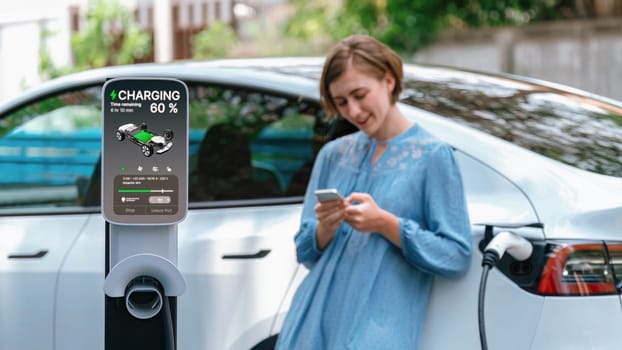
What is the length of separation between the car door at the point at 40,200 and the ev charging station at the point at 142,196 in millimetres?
1151

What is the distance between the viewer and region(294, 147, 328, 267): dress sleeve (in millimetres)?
2729

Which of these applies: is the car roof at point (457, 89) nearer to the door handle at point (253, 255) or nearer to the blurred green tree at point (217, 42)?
the door handle at point (253, 255)

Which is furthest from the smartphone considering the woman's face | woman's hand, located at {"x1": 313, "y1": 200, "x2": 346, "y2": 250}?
the woman's face

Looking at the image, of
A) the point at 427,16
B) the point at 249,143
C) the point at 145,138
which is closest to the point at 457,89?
the point at 249,143

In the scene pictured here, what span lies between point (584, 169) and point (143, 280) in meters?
1.23

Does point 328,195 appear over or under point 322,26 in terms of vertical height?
over

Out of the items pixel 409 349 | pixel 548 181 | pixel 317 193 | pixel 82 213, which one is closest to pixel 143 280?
pixel 317 193

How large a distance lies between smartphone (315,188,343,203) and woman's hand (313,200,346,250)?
0.03m

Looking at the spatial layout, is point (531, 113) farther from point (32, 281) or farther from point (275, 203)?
point (32, 281)

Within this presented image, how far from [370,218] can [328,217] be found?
0.12 m

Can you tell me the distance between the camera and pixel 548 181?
265 centimetres

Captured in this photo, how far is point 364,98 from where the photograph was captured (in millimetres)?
2730

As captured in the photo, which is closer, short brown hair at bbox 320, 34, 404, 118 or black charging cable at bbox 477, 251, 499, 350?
black charging cable at bbox 477, 251, 499, 350

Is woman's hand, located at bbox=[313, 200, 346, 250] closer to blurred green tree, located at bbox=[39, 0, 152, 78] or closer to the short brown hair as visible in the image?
the short brown hair
